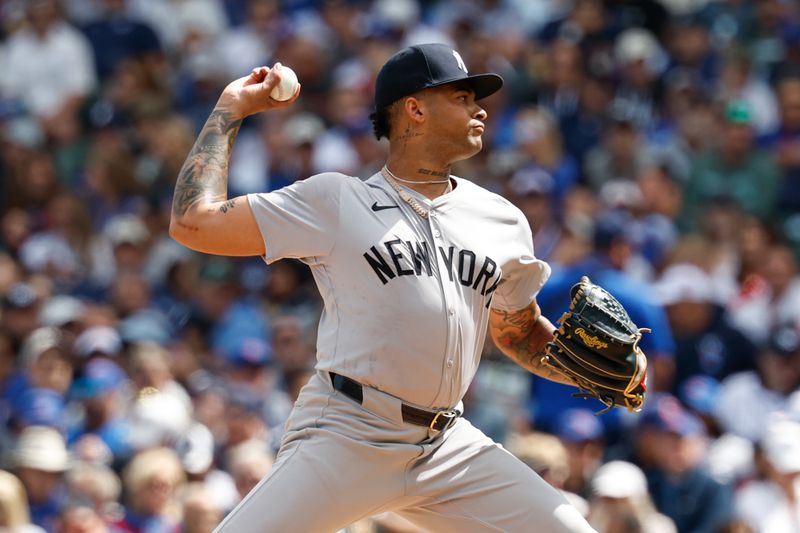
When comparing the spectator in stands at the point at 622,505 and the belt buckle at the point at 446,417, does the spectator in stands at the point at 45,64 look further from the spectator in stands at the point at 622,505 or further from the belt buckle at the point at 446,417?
the belt buckle at the point at 446,417

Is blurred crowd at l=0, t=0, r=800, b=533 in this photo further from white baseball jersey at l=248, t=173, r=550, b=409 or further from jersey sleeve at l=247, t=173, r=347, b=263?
jersey sleeve at l=247, t=173, r=347, b=263

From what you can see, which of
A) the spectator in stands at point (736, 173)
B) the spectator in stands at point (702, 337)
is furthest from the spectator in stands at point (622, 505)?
the spectator in stands at point (736, 173)

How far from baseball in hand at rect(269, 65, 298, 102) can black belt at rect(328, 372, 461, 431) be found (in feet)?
3.11

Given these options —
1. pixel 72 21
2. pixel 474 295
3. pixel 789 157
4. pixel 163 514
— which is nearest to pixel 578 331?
pixel 474 295

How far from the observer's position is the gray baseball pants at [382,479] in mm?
4250

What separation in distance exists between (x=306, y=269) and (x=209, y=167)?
5.22 metres

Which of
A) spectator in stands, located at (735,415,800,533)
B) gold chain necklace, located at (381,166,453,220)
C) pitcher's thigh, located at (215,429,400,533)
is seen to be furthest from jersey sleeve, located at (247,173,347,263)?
spectator in stands, located at (735,415,800,533)

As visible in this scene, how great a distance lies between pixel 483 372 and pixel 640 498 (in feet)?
5.60

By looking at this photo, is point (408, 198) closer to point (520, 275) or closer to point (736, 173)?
point (520, 275)

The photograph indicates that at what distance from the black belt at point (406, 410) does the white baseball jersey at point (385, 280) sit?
0.09 feet

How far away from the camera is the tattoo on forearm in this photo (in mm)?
4379

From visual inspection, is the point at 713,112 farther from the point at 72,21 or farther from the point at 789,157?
the point at 72,21

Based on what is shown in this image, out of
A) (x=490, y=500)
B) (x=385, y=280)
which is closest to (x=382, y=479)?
(x=490, y=500)

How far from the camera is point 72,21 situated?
1277cm
